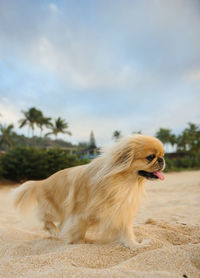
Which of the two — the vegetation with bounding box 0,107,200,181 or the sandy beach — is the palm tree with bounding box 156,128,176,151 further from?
the sandy beach

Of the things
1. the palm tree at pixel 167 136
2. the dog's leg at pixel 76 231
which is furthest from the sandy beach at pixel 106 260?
the palm tree at pixel 167 136

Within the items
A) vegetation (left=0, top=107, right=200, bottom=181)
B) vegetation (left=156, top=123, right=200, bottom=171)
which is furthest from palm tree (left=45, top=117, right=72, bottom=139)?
vegetation (left=156, top=123, right=200, bottom=171)

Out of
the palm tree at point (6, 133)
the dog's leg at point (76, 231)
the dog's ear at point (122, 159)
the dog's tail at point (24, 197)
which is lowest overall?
the dog's leg at point (76, 231)

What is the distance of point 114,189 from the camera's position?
7.90 ft

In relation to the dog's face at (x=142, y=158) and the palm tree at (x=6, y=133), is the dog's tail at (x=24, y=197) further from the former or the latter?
the palm tree at (x=6, y=133)

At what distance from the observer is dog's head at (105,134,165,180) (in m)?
2.45

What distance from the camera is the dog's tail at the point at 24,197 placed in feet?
10.9

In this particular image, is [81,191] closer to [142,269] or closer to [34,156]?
[142,269]

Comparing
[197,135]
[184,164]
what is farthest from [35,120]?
[197,135]

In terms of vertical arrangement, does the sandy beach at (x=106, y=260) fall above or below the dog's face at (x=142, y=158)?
below

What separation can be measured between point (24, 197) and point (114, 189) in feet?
5.73

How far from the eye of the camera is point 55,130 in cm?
4672

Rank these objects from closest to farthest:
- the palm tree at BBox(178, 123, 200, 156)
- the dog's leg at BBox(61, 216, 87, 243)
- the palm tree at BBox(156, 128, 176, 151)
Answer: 1. the dog's leg at BBox(61, 216, 87, 243)
2. the palm tree at BBox(178, 123, 200, 156)
3. the palm tree at BBox(156, 128, 176, 151)

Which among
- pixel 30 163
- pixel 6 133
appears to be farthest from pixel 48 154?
pixel 6 133
